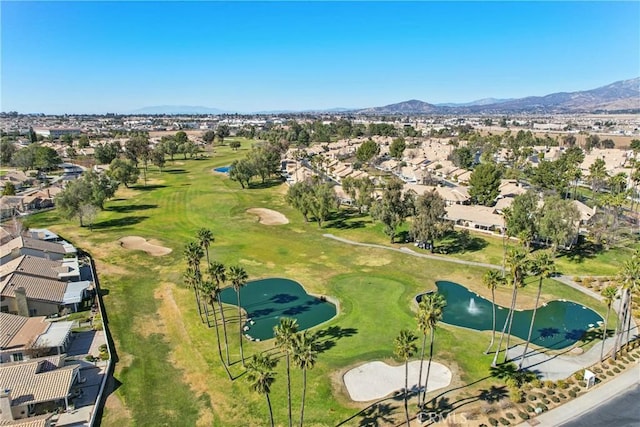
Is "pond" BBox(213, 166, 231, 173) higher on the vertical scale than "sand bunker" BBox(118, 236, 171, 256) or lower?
higher

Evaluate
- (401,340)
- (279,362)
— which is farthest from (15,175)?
(401,340)

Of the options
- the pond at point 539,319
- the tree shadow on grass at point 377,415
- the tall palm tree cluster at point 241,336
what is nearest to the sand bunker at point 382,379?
the tree shadow on grass at point 377,415

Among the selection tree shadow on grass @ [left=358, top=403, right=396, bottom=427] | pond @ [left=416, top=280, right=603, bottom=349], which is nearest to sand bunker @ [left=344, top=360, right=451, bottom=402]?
tree shadow on grass @ [left=358, top=403, right=396, bottom=427]

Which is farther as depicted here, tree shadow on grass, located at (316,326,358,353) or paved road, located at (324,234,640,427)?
tree shadow on grass, located at (316,326,358,353)

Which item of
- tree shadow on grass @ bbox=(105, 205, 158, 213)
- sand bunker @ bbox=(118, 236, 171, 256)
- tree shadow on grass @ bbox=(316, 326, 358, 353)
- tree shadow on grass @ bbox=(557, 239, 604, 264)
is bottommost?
tree shadow on grass @ bbox=(316, 326, 358, 353)

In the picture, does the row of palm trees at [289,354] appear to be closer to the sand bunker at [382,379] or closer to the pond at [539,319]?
the sand bunker at [382,379]

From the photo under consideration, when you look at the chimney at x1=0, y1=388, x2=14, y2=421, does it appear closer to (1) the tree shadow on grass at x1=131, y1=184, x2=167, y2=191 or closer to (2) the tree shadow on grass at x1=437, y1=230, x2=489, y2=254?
(2) the tree shadow on grass at x1=437, y1=230, x2=489, y2=254

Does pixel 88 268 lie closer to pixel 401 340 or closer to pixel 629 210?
pixel 401 340
